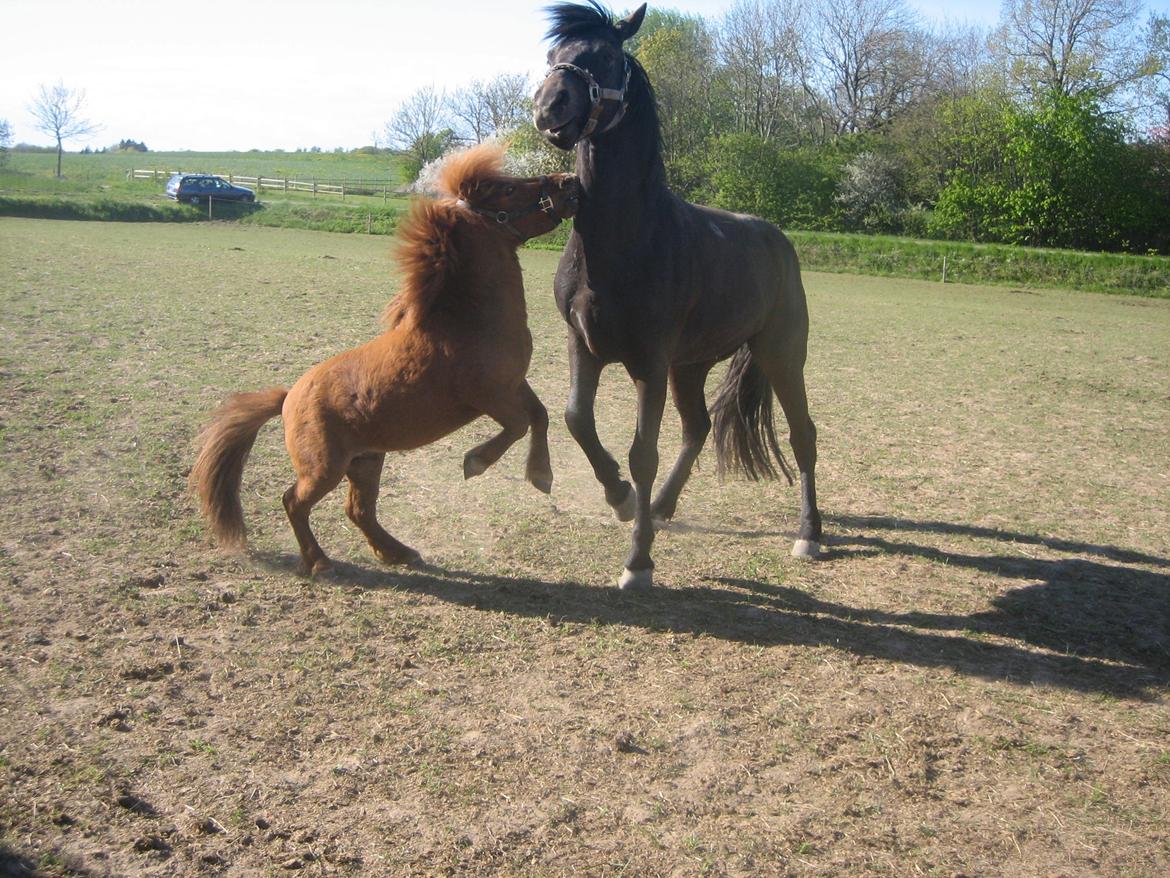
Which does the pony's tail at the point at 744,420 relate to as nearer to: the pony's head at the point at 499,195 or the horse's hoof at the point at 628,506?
the horse's hoof at the point at 628,506

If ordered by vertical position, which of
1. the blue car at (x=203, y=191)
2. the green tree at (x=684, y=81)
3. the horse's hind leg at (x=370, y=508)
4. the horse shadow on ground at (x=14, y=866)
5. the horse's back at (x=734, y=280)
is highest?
the green tree at (x=684, y=81)

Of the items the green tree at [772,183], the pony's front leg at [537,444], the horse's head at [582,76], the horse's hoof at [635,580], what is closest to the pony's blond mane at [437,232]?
the horse's head at [582,76]

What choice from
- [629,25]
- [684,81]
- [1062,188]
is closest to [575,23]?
[629,25]

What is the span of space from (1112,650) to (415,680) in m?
3.24

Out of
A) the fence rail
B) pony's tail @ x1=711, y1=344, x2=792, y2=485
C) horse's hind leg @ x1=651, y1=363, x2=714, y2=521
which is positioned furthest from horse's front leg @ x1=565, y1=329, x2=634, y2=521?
the fence rail

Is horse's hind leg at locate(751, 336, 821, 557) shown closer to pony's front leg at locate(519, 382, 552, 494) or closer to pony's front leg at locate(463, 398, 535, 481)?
pony's front leg at locate(519, 382, 552, 494)

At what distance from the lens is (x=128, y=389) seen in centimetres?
871

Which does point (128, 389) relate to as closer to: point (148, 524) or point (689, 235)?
point (148, 524)

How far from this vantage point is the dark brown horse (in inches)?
179

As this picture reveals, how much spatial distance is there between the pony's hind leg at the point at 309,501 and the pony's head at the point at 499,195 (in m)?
1.39

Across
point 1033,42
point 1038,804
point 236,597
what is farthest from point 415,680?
point 1033,42

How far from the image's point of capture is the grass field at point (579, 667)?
296cm

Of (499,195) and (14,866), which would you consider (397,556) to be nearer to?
(499,195)

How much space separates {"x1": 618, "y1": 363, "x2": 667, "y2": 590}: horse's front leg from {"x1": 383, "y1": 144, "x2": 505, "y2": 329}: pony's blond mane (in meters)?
1.14
